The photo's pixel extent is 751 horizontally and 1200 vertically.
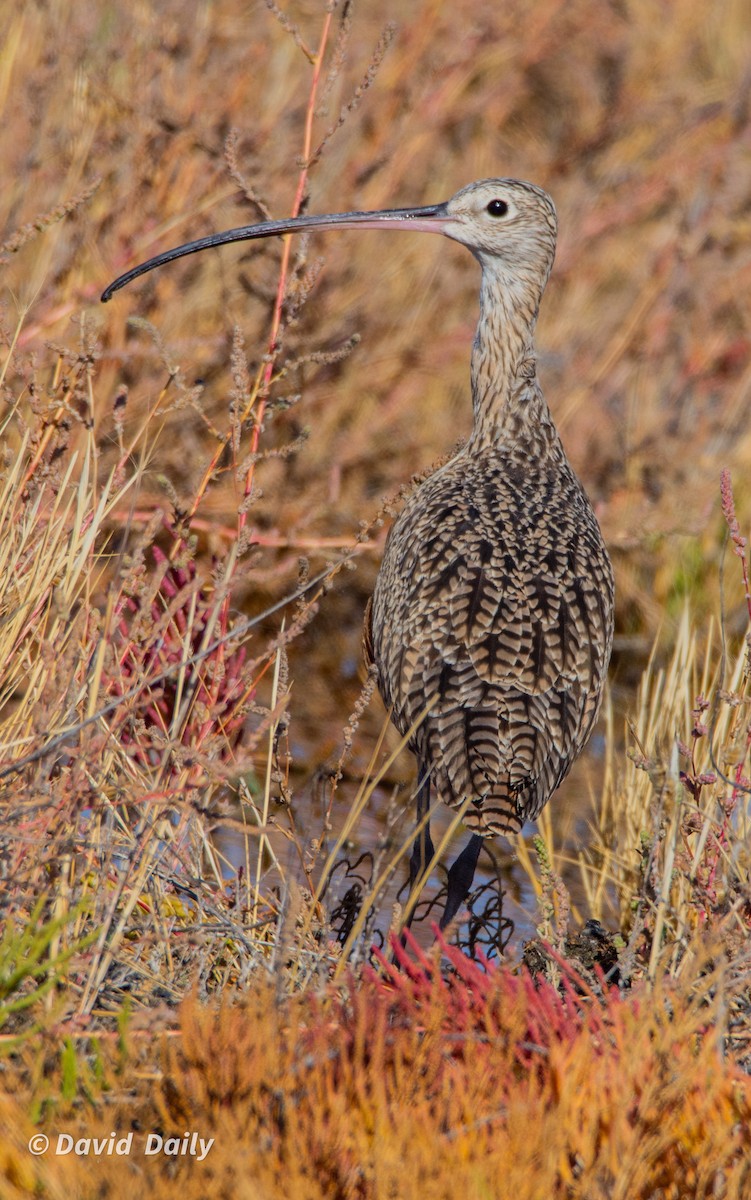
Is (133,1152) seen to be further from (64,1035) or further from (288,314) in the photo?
(288,314)

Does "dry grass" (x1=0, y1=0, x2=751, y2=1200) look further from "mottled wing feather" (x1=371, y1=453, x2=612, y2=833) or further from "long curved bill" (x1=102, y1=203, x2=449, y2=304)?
"mottled wing feather" (x1=371, y1=453, x2=612, y2=833)

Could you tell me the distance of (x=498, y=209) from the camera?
5.39 meters

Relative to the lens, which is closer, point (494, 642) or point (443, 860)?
point (494, 642)

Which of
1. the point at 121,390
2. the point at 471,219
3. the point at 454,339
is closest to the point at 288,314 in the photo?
the point at 121,390

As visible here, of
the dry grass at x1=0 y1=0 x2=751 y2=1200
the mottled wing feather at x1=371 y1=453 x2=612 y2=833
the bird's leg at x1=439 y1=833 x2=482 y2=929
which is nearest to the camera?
the dry grass at x1=0 y1=0 x2=751 y2=1200

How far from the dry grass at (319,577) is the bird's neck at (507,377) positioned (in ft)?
1.96

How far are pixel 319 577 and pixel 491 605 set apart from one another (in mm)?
807

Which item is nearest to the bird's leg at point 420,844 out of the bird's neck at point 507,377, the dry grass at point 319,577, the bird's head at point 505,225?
the dry grass at point 319,577

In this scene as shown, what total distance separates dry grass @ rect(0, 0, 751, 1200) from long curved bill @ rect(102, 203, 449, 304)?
0.14 meters

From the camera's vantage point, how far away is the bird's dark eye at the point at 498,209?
17.6ft

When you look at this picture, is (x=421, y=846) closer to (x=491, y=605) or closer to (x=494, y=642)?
(x=494, y=642)

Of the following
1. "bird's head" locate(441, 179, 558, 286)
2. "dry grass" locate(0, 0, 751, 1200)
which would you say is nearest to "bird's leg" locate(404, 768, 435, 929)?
"dry grass" locate(0, 0, 751, 1200)

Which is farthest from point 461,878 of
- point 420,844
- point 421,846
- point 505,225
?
point 505,225

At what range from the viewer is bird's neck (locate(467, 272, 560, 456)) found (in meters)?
5.37
